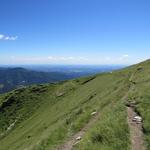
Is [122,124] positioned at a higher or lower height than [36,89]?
higher

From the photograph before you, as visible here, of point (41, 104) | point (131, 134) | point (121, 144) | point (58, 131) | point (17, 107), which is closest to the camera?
point (121, 144)

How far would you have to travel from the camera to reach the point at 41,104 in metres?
98.2

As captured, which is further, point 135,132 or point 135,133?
point 135,132

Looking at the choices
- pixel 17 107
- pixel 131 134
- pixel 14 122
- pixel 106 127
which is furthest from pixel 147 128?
pixel 17 107

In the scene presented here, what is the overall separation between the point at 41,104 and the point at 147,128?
7599 centimetres

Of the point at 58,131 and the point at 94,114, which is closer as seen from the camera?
the point at 58,131

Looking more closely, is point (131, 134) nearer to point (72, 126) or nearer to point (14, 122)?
point (72, 126)

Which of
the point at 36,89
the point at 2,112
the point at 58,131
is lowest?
the point at 2,112

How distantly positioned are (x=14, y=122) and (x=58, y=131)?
65.1 metres

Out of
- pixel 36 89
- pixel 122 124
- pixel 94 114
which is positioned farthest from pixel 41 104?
pixel 122 124

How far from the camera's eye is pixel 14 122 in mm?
90562

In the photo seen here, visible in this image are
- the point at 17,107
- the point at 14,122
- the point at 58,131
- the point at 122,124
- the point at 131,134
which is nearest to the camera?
the point at 131,134

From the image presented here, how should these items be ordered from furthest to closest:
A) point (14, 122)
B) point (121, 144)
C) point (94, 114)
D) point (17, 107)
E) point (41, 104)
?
point (17, 107) → point (41, 104) → point (14, 122) → point (94, 114) → point (121, 144)

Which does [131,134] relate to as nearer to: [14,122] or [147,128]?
[147,128]
